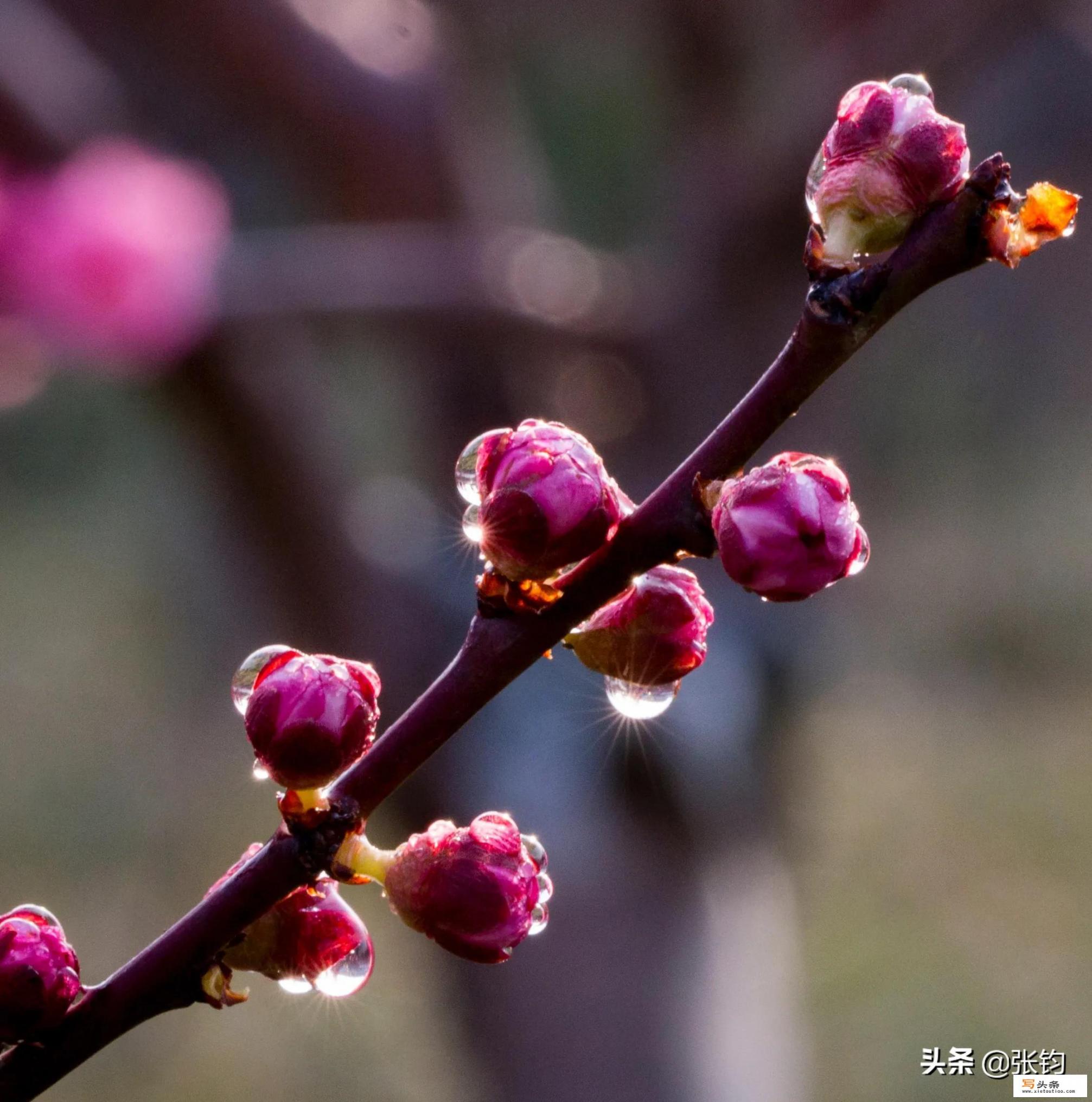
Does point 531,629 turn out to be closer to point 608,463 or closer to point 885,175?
point 885,175

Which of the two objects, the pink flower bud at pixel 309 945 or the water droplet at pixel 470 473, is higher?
the water droplet at pixel 470 473

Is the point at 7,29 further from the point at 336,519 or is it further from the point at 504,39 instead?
the point at 504,39

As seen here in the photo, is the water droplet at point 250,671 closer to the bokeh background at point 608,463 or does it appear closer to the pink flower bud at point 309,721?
the pink flower bud at point 309,721

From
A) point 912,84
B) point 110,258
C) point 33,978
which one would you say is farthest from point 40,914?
point 110,258

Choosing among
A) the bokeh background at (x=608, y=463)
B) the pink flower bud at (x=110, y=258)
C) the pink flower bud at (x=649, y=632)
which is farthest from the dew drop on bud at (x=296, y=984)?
the pink flower bud at (x=110, y=258)

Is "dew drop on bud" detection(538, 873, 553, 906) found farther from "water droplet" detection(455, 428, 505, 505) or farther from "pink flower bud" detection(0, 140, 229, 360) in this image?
"pink flower bud" detection(0, 140, 229, 360)

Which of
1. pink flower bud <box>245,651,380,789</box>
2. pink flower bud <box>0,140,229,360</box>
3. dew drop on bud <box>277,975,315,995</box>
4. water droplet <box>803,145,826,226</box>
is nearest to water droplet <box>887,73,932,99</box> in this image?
water droplet <box>803,145,826,226</box>

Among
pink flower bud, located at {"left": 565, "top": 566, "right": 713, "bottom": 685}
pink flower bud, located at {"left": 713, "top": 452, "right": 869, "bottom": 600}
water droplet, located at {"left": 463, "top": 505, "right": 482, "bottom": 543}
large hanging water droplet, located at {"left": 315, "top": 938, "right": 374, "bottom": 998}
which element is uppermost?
water droplet, located at {"left": 463, "top": 505, "right": 482, "bottom": 543}
